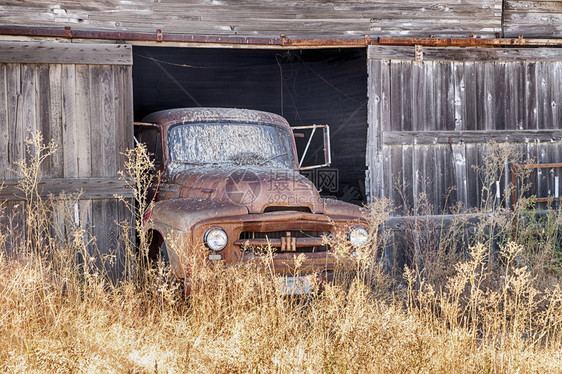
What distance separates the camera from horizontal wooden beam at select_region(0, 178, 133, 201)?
6.37 meters

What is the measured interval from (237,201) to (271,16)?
2778 mm

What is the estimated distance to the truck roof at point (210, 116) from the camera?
265 inches

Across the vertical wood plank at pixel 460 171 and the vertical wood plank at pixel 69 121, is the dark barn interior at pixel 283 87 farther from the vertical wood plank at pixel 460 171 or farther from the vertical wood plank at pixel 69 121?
the vertical wood plank at pixel 69 121

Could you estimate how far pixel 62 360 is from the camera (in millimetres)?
3109

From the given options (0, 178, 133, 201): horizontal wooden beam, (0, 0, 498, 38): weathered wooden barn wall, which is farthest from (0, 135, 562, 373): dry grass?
(0, 0, 498, 38): weathered wooden barn wall

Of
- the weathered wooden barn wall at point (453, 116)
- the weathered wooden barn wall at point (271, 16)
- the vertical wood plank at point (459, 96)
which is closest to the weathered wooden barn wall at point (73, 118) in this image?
the weathered wooden barn wall at point (271, 16)

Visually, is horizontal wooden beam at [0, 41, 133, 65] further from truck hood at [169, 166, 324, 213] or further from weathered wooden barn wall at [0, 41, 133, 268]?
truck hood at [169, 166, 324, 213]

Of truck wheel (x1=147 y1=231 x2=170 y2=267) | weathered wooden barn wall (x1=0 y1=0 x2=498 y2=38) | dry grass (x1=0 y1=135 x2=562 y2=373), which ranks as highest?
weathered wooden barn wall (x1=0 y1=0 x2=498 y2=38)

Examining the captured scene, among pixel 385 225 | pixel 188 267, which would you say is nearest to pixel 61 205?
pixel 188 267

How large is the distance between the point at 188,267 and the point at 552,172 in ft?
17.8

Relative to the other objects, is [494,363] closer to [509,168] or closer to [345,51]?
[509,168]

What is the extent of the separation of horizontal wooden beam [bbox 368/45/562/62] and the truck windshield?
1688 millimetres

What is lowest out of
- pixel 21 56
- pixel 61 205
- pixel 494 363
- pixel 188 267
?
pixel 494 363

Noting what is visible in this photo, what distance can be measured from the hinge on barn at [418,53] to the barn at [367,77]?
0.01 m
